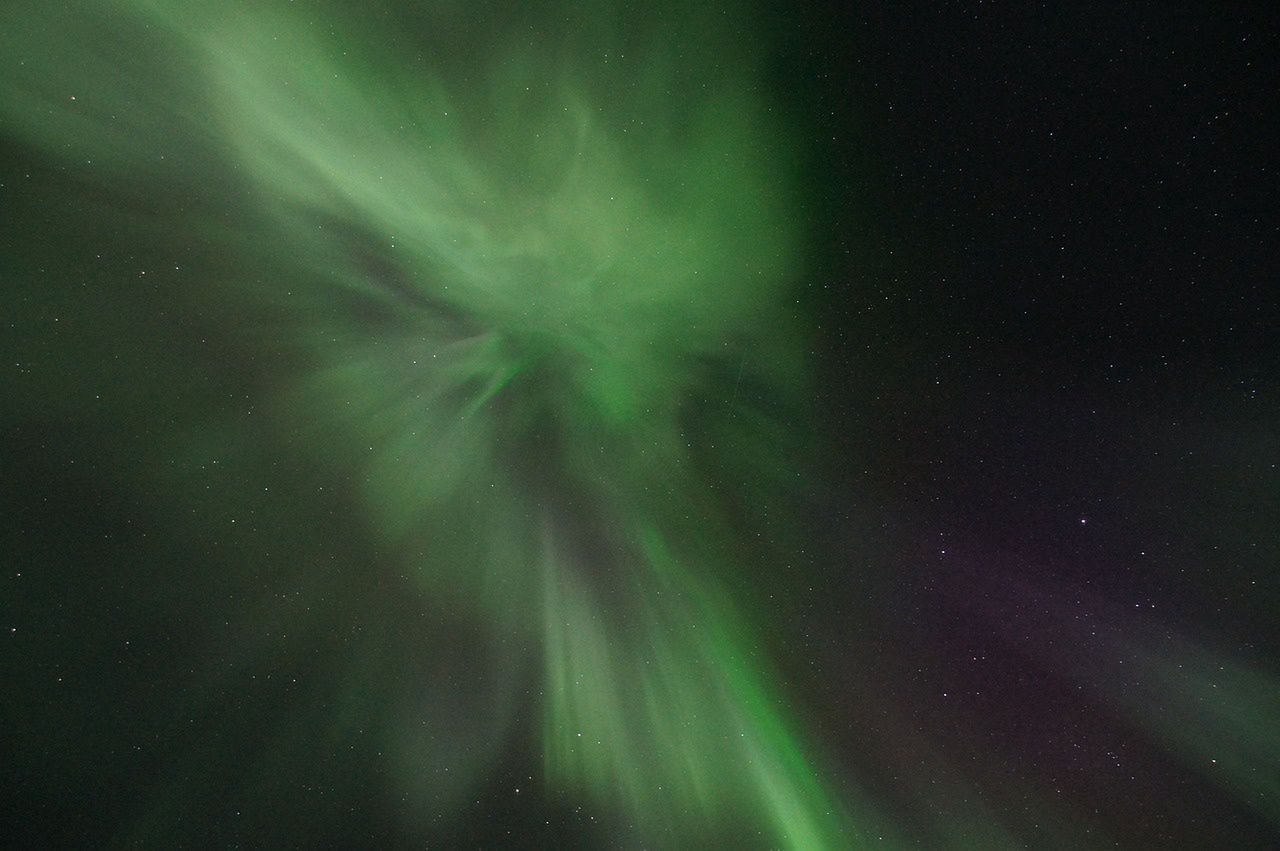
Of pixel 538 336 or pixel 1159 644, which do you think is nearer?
pixel 1159 644

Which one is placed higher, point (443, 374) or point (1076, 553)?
point (443, 374)

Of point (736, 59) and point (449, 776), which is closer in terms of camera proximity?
point (736, 59)

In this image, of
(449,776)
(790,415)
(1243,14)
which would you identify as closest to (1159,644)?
(790,415)

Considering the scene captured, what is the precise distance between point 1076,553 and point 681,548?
26.1 inches

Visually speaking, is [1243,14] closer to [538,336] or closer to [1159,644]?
[1159,644]

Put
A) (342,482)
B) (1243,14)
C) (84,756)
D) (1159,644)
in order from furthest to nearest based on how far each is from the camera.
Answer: (342,482) → (84,756) → (1159,644) → (1243,14)

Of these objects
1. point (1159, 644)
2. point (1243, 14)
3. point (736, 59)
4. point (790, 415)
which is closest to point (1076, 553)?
point (1159, 644)

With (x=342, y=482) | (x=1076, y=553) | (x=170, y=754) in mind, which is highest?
(x=342, y=482)

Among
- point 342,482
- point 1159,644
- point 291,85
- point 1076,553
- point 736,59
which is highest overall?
point 291,85

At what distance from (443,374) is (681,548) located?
0.58 metres

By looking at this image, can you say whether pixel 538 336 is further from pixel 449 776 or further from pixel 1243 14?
pixel 1243 14

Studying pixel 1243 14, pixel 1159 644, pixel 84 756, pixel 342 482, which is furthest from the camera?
pixel 342 482

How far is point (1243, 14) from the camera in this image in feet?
2.79

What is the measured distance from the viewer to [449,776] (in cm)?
122
